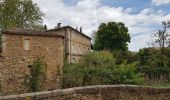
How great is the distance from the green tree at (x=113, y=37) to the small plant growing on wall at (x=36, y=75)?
3184 centimetres

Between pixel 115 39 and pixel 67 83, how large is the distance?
101 feet

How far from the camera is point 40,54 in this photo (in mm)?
24750

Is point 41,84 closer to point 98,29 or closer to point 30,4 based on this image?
point 30,4

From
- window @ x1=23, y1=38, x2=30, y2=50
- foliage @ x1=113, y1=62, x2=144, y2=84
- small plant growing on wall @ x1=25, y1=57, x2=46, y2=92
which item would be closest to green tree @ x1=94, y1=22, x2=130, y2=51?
foliage @ x1=113, y1=62, x2=144, y2=84

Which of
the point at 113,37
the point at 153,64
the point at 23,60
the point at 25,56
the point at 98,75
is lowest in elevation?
the point at 98,75

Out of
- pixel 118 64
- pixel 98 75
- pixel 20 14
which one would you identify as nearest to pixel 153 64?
pixel 118 64

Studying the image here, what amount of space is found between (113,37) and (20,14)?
17.9 meters

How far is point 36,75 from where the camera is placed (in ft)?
75.6

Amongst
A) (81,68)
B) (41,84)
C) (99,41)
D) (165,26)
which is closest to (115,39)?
(99,41)

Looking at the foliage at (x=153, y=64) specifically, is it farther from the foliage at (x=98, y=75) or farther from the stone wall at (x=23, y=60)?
the stone wall at (x=23, y=60)

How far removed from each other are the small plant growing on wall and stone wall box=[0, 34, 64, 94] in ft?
1.64

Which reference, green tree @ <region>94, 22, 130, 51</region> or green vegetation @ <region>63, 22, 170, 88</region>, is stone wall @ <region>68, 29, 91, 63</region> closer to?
green tree @ <region>94, 22, 130, 51</region>

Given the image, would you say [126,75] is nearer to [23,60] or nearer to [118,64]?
[23,60]

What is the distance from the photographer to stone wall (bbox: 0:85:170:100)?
7.35 metres
